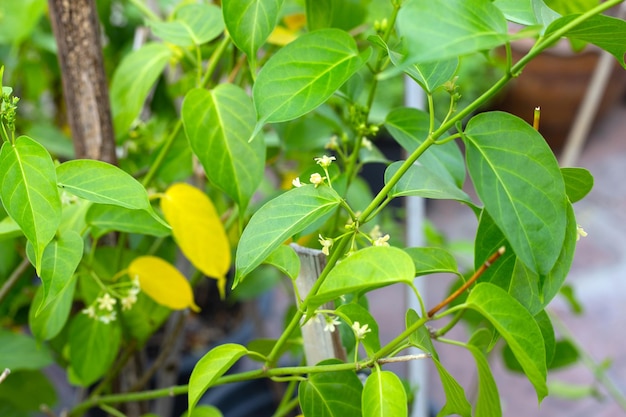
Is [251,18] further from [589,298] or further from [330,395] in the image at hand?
[589,298]

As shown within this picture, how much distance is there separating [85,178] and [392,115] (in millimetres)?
208

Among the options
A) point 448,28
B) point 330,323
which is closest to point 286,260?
point 330,323

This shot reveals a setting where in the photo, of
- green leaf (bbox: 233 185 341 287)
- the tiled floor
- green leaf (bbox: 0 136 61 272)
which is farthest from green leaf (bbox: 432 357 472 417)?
the tiled floor

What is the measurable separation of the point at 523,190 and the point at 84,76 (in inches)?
15.3

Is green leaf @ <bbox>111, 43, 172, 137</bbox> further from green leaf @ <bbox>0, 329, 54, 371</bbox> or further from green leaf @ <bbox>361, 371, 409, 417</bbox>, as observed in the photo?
green leaf @ <bbox>361, 371, 409, 417</bbox>

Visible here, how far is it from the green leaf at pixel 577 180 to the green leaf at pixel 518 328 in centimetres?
10

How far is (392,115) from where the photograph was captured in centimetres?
48

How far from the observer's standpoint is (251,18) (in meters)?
0.41

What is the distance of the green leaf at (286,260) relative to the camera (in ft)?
1.31

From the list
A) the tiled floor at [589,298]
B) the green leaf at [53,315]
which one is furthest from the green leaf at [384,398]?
the tiled floor at [589,298]

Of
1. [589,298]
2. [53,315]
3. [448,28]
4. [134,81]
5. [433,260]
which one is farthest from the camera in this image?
[589,298]

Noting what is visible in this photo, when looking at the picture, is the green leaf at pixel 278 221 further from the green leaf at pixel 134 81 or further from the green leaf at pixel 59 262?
the green leaf at pixel 134 81

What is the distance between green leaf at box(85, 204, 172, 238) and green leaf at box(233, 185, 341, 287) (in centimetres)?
14

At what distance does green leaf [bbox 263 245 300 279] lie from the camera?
0.40m
